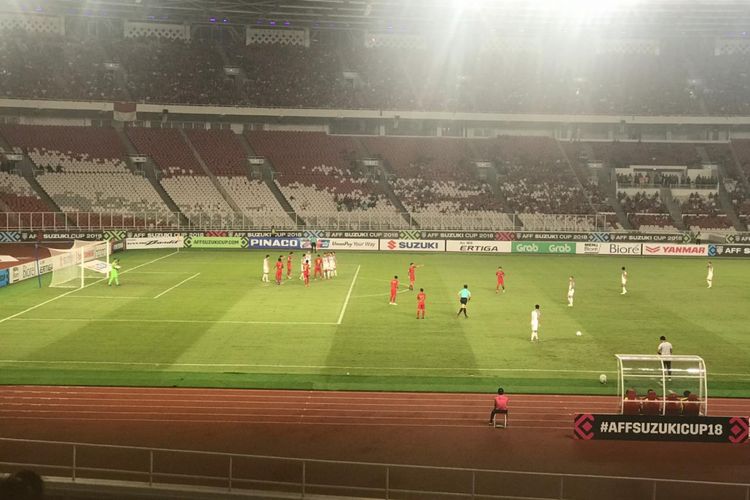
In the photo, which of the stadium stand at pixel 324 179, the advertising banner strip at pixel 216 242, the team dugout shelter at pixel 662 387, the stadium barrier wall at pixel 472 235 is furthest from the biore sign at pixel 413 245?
the team dugout shelter at pixel 662 387

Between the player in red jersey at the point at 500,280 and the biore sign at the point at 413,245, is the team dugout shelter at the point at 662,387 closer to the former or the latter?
the player in red jersey at the point at 500,280

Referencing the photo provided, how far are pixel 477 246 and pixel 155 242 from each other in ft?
73.3

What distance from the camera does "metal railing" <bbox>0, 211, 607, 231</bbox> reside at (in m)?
53.9

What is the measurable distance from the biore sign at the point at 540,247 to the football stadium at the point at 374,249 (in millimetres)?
207

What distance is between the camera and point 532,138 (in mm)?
73375

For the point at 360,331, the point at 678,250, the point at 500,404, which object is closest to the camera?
the point at 500,404

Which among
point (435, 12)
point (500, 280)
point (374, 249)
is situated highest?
point (435, 12)

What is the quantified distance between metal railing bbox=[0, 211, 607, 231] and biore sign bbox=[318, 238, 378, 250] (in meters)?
2.34

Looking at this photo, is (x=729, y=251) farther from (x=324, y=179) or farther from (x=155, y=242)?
(x=155, y=242)

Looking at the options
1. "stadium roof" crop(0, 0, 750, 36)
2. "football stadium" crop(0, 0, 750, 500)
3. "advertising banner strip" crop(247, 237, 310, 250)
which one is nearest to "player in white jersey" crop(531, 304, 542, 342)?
"football stadium" crop(0, 0, 750, 500)

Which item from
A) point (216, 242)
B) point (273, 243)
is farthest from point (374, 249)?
point (216, 242)

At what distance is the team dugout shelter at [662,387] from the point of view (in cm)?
1656

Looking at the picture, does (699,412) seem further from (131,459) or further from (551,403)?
(131,459)

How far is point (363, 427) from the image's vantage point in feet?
56.6
